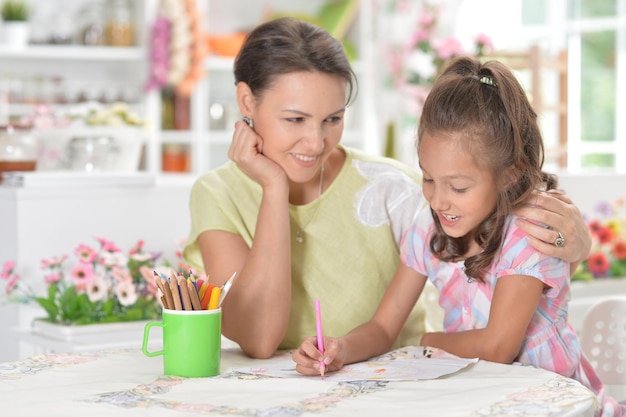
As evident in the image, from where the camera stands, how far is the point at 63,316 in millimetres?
2371

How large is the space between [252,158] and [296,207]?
15 cm

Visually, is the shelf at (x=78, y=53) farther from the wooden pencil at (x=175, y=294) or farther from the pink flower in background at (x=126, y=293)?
the wooden pencil at (x=175, y=294)

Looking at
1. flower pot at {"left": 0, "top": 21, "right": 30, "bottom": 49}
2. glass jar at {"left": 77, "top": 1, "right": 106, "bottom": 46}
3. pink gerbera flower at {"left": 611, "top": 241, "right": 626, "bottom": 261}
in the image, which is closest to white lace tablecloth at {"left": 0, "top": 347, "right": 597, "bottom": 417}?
pink gerbera flower at {"left": 611, "top": 241, "right": 626, "bottom": 261}

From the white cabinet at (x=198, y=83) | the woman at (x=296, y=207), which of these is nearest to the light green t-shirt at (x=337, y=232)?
the woman at (x=296, y=207)

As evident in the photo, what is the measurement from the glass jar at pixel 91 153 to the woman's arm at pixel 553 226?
167cm

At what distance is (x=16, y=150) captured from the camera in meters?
2.87

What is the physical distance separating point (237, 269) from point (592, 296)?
1.38 meters

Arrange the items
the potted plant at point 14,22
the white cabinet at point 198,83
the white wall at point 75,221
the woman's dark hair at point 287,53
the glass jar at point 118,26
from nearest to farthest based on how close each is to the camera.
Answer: the woman's dark hair at point 287,53 < the white wall at point 75,221 < the potted plant at point 14,22 < the white cabinet at point 198,83 < the glass jar at point 118,26

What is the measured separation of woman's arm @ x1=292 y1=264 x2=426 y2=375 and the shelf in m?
3.83

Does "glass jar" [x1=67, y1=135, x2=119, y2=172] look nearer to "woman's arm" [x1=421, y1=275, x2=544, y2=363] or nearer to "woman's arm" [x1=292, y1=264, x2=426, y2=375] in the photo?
"woman's arm" [x1=292, y1=264, x2=426, y2=375]

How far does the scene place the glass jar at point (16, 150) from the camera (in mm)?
2854

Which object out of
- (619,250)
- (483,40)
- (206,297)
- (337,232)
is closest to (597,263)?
(619,250)

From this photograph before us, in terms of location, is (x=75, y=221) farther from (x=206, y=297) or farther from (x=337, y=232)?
(x=206, y=297)

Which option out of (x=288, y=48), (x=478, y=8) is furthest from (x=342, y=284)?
(x=478, y=8)
